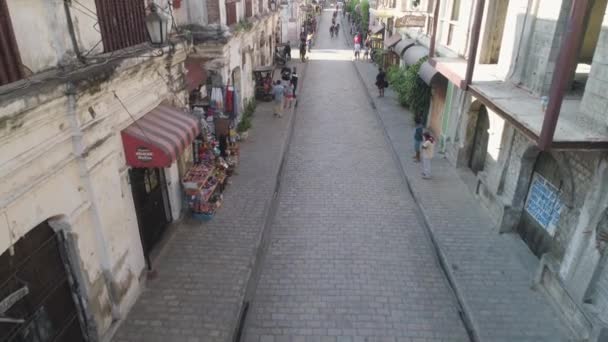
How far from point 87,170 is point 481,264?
728cm

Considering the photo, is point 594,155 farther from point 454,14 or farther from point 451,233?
point 454,14

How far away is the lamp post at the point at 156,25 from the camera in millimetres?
6508

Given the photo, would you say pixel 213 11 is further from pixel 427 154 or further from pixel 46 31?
pixel 427 154

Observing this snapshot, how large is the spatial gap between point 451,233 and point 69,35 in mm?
8150

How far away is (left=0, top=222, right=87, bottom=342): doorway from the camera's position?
15.3ft

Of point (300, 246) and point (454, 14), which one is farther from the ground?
point (454, 14)

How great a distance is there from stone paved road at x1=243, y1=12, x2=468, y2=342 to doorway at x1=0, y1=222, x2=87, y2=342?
8.70 ft

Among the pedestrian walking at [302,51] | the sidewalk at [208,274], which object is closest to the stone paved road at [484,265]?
the sidewalk at [208,274]

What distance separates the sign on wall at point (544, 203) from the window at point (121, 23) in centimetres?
822

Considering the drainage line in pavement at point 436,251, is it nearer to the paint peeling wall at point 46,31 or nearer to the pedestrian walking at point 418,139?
the pedestrian walking at point 418,139

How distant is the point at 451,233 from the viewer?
9.32m

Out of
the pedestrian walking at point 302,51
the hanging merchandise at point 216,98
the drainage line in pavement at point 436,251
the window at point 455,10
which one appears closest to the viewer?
the drainage line in pavement at point 436,251

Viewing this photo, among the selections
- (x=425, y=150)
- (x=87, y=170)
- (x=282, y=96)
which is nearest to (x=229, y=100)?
(x=282, y=96)

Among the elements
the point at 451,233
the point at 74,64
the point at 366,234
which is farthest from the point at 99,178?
the point at 451,233
